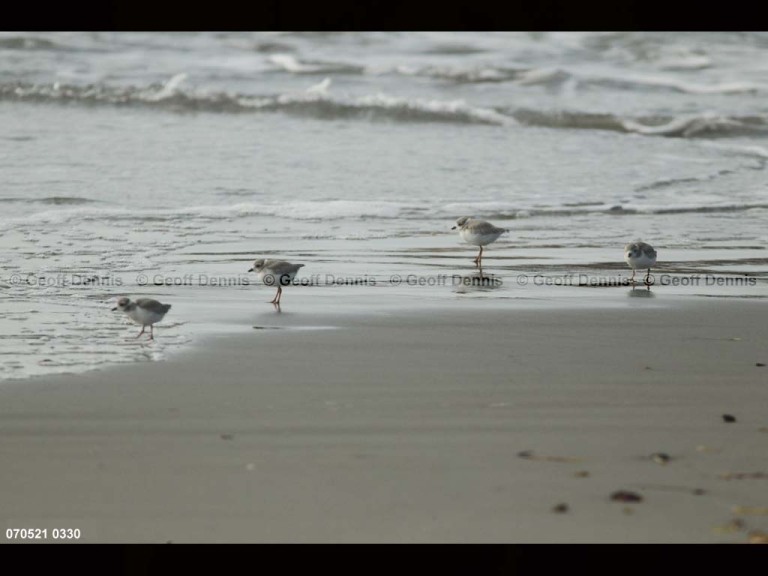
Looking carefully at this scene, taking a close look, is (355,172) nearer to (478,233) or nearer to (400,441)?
(478,233)

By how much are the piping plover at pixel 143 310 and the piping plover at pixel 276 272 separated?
149 centimetres

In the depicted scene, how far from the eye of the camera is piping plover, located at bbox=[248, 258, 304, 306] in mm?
8281

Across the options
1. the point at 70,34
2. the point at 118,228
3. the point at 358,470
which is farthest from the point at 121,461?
the point at 70,34

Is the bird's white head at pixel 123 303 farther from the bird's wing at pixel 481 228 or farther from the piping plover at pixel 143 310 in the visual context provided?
the bird's wing at pixel 481 228

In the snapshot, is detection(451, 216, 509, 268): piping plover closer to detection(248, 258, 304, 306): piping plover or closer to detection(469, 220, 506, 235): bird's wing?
detection(469, 220, 506, 235): bird's wing

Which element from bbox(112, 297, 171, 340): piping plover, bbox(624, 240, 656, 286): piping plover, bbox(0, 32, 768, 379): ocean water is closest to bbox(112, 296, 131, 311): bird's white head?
bbox(112, 297, 171, 340): piping plover

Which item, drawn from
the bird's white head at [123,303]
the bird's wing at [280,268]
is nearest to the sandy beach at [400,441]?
the bird's white head at [123,303]

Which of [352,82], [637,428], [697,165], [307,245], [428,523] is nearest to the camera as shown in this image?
[428,523]

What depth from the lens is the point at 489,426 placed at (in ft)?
16.4

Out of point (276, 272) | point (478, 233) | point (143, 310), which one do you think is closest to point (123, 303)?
point (143, 310)

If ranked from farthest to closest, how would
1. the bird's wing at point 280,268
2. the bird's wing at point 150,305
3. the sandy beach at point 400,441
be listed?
the bird's wing at point 280,268 → the bird's wing at point 150,305 → the sandy beach at point 400,441

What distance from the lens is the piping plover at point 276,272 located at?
8.28 m

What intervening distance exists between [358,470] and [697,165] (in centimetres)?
1302

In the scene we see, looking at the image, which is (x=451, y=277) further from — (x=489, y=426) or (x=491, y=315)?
(x=489, y=426)
